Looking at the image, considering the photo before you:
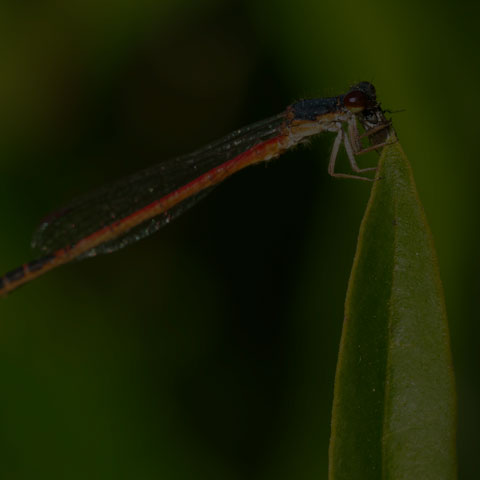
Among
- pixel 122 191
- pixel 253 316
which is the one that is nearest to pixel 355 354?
pixel 253 316

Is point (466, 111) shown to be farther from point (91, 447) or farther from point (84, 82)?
point (91, 447)

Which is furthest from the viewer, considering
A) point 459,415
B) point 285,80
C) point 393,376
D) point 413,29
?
point 285,80

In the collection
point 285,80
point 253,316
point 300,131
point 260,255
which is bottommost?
point 253,316

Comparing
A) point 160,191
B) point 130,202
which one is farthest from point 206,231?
Result: point 130,202

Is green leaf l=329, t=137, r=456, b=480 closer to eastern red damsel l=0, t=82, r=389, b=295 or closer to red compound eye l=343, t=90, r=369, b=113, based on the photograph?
red compound eye l=343, t=90, r=369, b=113

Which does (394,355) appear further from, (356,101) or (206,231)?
(206,231)

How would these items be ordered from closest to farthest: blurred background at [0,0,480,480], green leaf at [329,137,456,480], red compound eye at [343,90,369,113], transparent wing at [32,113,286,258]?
1. green leaf at [329,137,456,480]
2. red compound eye at [343,90,369,113]
3. blurred background at [0,0,480,480]
4. transparent wing at [32,113,286,258]

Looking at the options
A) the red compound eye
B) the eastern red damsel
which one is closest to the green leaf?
the red compound eye
